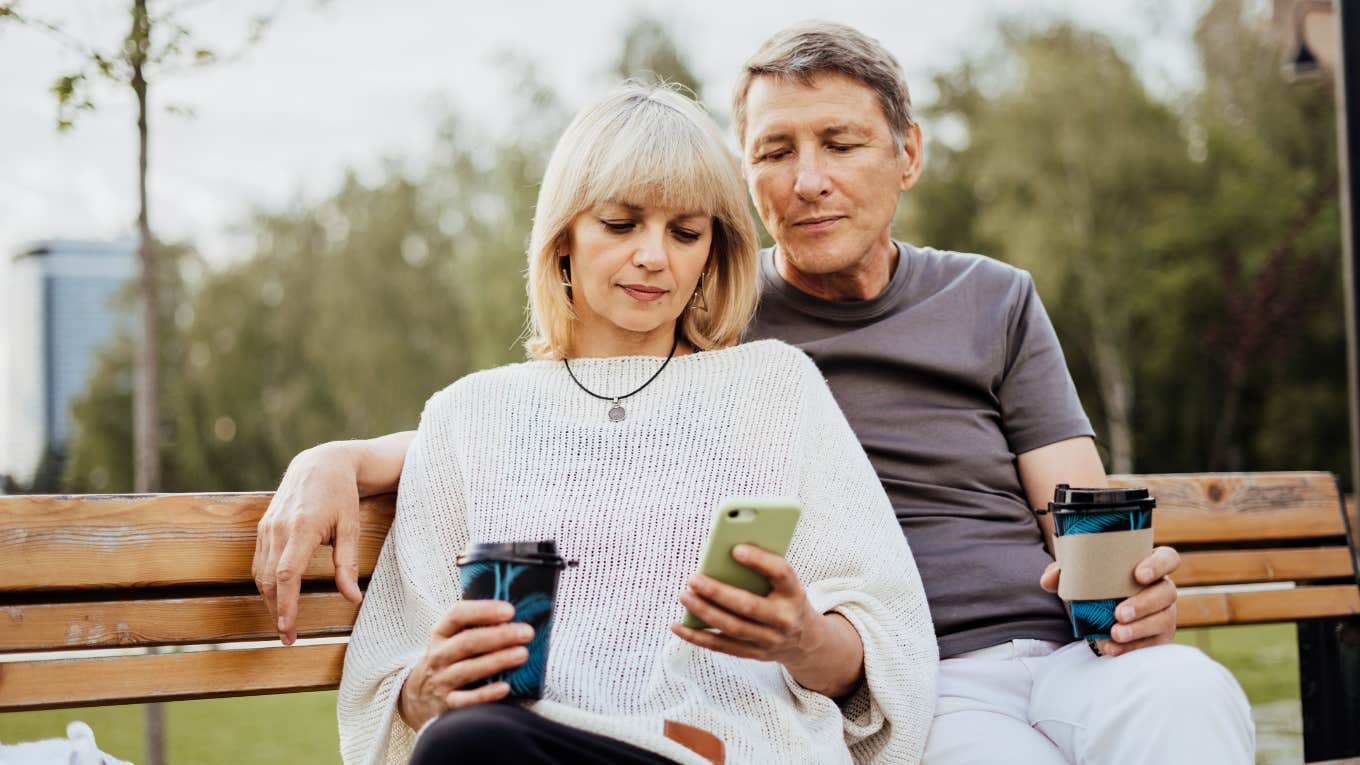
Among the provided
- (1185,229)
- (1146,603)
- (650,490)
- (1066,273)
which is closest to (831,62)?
(650,490)

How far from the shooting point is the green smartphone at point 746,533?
180 cm

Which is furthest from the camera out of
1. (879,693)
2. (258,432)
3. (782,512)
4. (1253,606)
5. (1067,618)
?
(258,432)

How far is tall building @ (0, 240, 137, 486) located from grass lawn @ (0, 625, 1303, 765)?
18.7m

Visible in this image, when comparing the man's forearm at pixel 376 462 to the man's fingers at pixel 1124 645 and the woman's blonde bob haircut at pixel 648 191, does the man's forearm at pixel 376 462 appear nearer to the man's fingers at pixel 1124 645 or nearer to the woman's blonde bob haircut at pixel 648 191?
the woman's blonde bob haircut at pixel 648 191

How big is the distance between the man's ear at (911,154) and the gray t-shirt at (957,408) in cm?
23

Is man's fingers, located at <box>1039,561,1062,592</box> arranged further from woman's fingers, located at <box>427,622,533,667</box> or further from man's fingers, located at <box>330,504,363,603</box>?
man's fingers, located at <box>330,504,363,603</box>

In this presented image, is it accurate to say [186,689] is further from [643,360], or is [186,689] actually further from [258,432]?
[258,432]

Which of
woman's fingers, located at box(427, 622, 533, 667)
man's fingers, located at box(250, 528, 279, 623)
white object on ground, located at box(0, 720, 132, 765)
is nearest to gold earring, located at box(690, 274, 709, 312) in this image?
man's fingers, located at box(250, 528, 279, 623)

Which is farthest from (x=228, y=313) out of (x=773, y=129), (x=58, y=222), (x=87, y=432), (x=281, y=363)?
(x=773, y=129)

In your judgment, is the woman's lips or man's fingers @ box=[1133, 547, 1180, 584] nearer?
man's fingers @ box=[1133, 547, 1180, 584]

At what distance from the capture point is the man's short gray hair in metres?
3.03

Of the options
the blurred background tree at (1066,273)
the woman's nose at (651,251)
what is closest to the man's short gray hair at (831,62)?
the woman's nose at (651,251)

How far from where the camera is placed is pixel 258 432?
26984 mm

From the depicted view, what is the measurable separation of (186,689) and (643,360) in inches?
42.7
